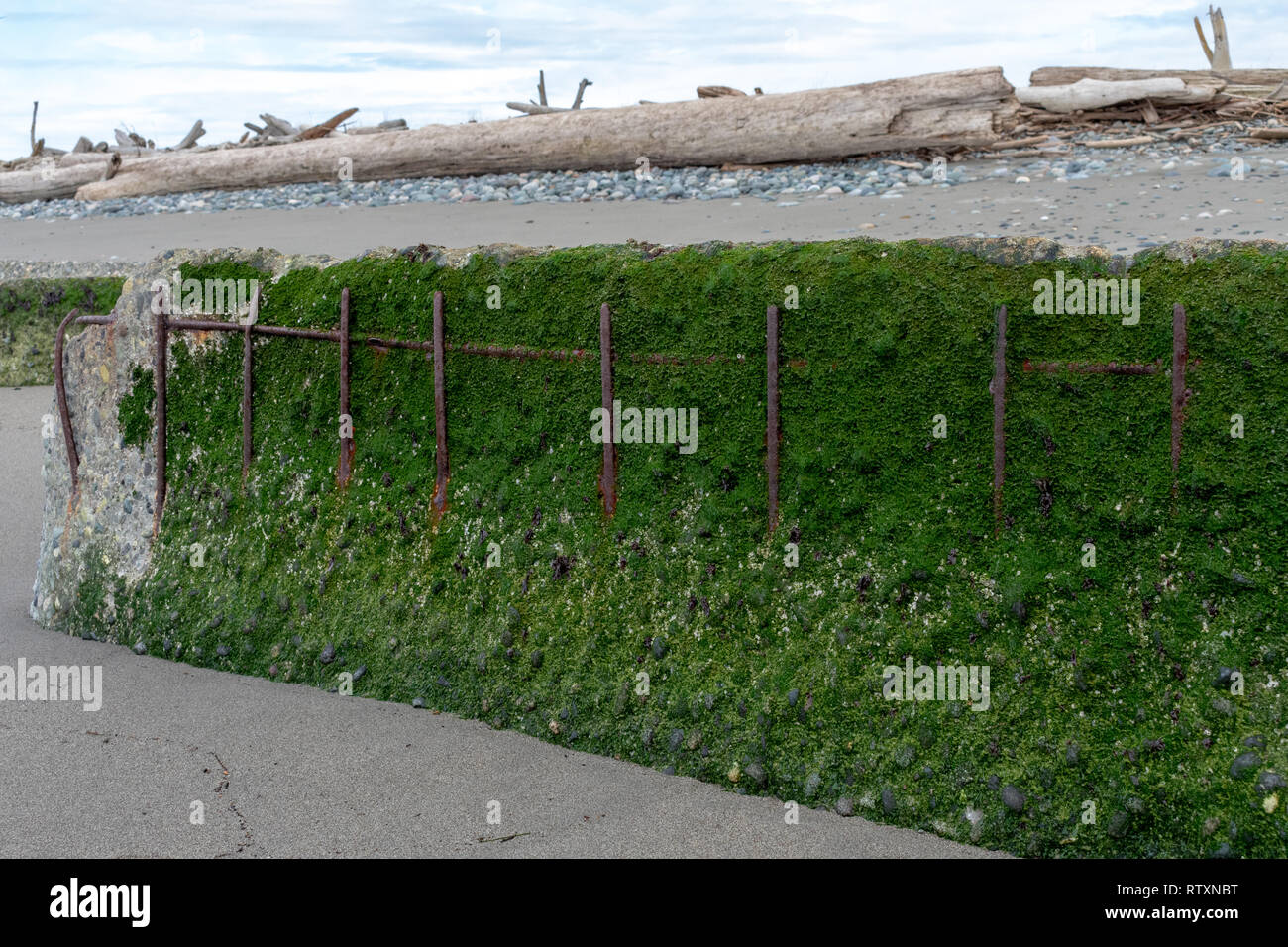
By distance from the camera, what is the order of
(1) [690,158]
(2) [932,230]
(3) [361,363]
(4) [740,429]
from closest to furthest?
(4) [740,429], (3) [361,363], (2) [932,230], (1) [690,158]

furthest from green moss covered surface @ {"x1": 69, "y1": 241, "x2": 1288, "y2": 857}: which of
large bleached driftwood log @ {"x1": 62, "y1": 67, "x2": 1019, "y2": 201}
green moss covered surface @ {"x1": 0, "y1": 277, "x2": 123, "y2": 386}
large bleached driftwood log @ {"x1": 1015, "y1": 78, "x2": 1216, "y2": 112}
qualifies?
large bleached driftwood log @ {"x1": 1015, "y1": 78, "x2": 1216, "y2": 112}

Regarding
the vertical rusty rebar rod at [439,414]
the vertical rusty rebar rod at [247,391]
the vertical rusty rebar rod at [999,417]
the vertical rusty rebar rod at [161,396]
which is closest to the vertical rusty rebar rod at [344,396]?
the vertical rusty rebar rod at [439,414]

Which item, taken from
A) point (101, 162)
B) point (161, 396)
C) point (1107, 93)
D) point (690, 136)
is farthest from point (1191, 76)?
point (101, 162)

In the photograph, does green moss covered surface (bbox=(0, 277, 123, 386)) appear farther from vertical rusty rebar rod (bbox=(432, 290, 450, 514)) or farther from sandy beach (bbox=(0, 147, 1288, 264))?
vertical rusty rebar rod (bbox=(432, 290, 450, 514))

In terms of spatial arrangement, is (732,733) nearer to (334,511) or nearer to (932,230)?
(334,511)

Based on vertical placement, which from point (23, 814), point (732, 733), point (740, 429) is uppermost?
point (740, 429)

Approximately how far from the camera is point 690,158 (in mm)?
21484

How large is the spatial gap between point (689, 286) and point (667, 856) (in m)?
3.04

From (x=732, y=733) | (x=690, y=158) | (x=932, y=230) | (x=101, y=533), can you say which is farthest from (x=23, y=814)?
(x=690, y=158)

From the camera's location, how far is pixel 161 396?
861 centimetres

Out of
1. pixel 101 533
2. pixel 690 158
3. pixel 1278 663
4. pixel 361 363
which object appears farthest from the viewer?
pixel 690 158

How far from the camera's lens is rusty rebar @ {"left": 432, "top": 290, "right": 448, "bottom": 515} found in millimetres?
7406

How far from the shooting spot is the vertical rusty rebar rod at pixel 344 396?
7.80 meters

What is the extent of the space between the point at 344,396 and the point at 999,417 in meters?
4.21
